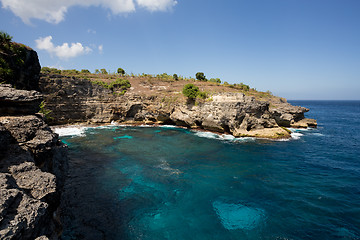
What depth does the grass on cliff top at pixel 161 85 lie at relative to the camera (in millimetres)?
49344

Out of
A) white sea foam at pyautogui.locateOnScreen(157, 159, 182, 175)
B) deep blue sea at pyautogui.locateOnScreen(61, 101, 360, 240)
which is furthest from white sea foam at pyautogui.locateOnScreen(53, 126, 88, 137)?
white sea foam at pyautogui.locateOnScreen(157, 159, 182, 175)

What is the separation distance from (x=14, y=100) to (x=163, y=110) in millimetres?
36511

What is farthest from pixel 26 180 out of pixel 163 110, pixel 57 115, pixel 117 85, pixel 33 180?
pixel 117 85

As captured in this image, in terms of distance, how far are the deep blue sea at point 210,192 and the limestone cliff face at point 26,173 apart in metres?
4.39

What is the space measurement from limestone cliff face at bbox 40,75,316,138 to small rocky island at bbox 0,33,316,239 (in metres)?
0.19

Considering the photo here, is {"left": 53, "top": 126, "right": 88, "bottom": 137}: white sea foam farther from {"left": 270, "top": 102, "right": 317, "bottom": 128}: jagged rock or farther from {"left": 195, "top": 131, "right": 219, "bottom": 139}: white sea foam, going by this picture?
{"left": 270, "top": 102, "right": 317, "bottom": 128}: jagged rock

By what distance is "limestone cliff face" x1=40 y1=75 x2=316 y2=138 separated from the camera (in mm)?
36531

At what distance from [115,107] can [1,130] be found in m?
40.5

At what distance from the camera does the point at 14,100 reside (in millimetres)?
9469

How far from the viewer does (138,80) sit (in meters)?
60.7

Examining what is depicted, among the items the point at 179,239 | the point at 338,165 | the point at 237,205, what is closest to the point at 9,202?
the point at 179,239

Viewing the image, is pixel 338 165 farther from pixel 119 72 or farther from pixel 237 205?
pixel 119 72

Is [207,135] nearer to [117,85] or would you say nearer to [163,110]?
[163,110]

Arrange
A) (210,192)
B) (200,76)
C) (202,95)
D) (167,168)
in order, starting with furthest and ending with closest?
(200,76)
(202,95)
(167,168)
(210,192)
